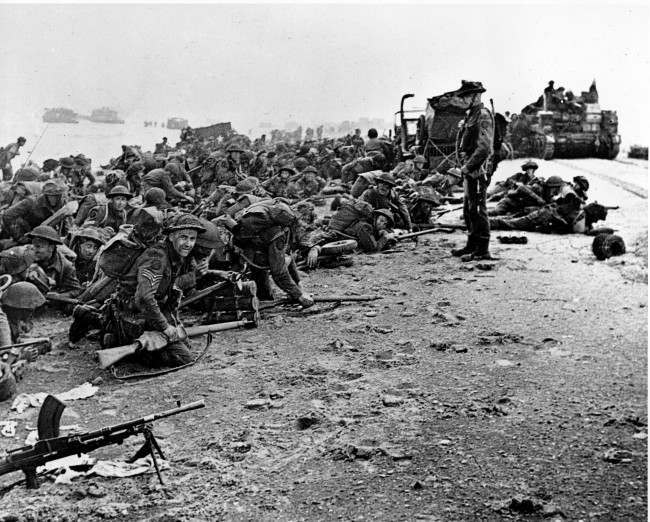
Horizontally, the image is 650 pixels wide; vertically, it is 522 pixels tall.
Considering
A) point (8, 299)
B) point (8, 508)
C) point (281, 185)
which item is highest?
point (281, 185)

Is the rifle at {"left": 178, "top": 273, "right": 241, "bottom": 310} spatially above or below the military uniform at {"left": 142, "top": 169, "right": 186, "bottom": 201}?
below

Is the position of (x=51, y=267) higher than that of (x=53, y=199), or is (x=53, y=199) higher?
(x=53, y=199)

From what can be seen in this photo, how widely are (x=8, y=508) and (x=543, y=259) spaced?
6478 mm

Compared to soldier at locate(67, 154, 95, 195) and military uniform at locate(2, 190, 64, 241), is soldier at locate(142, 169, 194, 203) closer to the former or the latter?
military uniform at locate(2, 190, 64, 241)

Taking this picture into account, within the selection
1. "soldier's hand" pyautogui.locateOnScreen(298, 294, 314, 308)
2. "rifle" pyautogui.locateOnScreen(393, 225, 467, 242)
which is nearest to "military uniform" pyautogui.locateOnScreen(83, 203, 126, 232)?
"soldier's hand" pyautogui.locateOnScreen(298, 294, 314, 308)

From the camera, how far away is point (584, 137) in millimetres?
20281

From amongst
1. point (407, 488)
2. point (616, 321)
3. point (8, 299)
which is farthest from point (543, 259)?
point (8, 299)

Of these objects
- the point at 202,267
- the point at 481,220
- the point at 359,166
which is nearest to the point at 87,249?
the point at 202,267

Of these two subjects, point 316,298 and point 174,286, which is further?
point 316,298

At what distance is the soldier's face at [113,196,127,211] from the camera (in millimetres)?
8023

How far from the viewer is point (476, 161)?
759 centimetres

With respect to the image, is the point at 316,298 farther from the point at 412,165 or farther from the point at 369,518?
the point at 412,165

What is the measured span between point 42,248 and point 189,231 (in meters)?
2.38

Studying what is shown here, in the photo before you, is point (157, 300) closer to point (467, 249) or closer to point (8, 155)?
point (467, 249)
